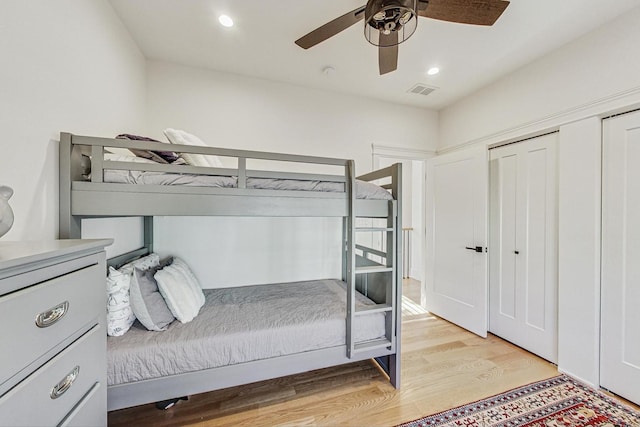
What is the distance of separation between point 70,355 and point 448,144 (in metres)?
3.69

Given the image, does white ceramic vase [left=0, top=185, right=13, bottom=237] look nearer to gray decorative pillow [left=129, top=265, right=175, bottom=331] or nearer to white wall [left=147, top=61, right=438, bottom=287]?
gray decorative pillow [left=129, top=265, right=175, bottom=331]

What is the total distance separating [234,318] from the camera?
171cm

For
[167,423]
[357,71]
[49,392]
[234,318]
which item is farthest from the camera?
[357,71]

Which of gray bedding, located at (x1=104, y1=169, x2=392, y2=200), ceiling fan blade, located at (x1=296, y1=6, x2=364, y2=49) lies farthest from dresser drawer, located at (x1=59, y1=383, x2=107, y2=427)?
ceiling fan blade, located at (x1=296, y1=6, x2=364, y2=49)

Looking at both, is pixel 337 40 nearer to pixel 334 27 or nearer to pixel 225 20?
pixel 334 27

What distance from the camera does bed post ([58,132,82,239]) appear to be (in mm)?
1259

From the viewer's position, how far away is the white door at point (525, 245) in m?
2.20

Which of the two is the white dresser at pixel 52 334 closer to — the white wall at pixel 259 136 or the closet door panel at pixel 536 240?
the white wall at pixel 259 136

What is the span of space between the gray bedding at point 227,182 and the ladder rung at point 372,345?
3.35 ft

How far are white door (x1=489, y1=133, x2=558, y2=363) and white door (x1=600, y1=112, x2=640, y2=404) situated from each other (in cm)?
33

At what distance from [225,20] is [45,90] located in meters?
1.22

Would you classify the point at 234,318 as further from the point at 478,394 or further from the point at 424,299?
the point at 424,299

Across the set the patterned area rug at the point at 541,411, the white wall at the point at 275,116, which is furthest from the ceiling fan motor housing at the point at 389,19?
the patterned area rug at the point at 541,411

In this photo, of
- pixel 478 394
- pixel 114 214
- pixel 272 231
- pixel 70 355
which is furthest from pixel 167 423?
pixel 478 394
